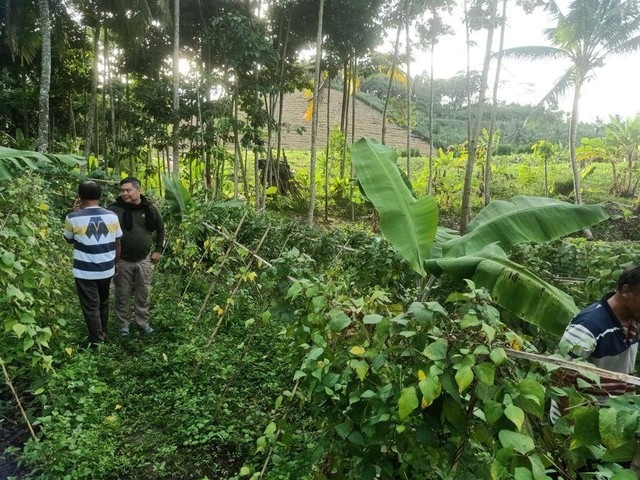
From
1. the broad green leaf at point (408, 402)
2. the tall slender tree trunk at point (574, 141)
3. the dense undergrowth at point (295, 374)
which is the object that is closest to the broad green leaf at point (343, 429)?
the dense undergrowth at point (295, 374)

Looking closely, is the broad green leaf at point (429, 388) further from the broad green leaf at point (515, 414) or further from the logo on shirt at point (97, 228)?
the logo on shirt at point (97, 228)

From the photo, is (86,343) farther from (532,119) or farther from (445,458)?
(532,119)

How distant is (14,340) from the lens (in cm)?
318

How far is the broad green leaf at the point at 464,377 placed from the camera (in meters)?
0.99

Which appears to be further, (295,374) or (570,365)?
(295,374)

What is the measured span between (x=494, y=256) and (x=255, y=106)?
8110mm

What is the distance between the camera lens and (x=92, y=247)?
Result: 3598 mm

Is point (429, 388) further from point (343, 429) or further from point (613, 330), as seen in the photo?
point (613, 330)

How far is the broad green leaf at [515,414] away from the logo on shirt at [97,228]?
348 centimetres

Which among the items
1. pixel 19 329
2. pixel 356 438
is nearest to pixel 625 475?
pixel 356 438

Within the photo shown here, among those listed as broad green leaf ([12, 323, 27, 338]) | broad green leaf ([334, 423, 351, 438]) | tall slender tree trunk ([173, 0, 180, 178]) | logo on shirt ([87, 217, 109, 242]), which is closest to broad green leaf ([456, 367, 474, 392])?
broad green leaf ([334, 423, 351, 438])

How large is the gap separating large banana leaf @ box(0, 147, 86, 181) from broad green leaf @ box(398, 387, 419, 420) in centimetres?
487

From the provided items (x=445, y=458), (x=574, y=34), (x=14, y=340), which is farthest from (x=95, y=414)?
(x=574, y=34)

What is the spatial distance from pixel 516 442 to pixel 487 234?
202 cm
